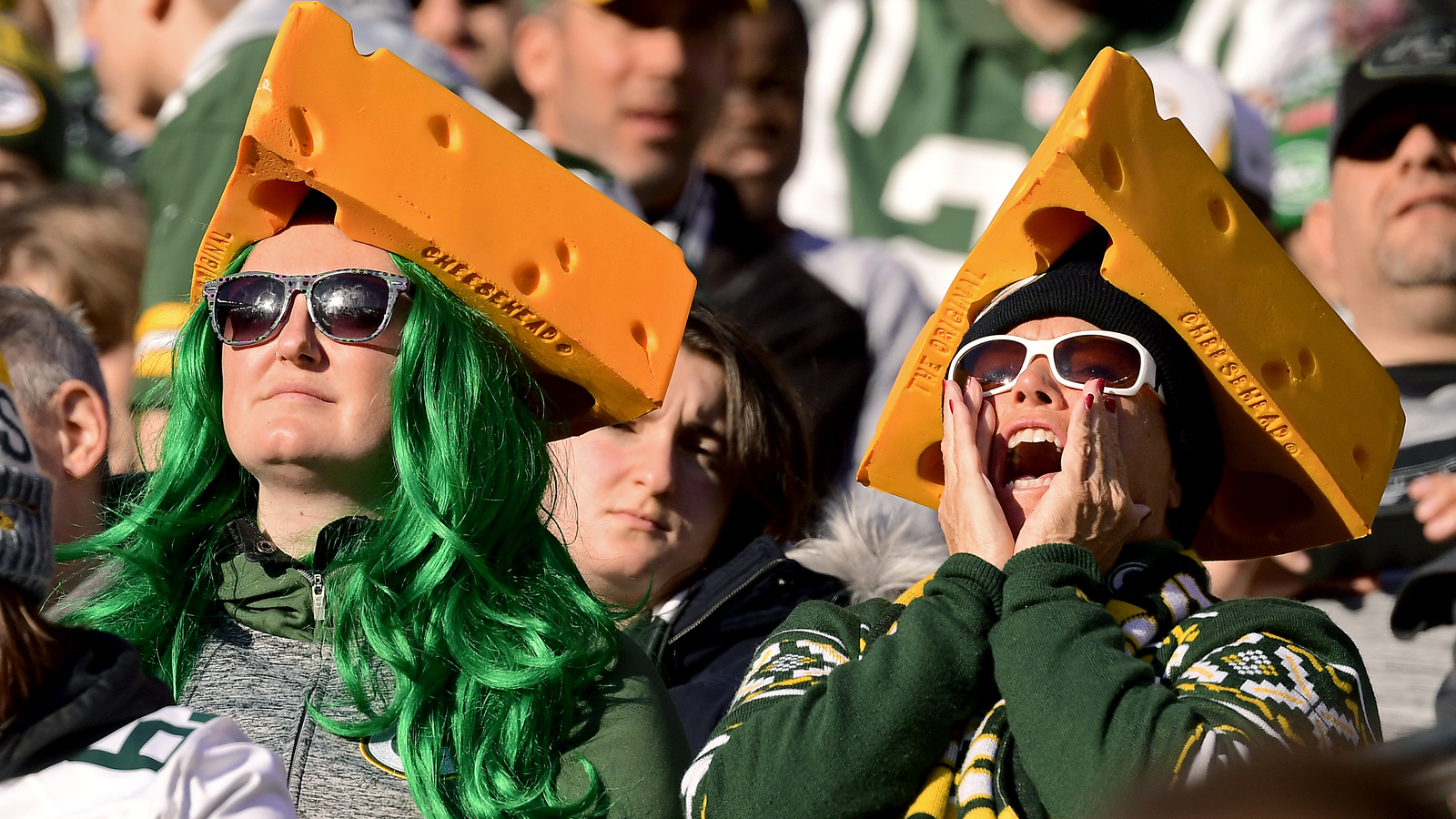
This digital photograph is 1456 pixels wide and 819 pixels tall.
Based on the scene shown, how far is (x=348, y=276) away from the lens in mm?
2545

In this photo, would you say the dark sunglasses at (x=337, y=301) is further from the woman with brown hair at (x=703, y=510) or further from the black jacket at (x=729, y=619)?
the black jacket at (x=729, y=619)

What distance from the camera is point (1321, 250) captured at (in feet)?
15.6

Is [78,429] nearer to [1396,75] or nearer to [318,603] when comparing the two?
[318,603]

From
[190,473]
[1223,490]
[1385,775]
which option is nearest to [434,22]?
[190,473]

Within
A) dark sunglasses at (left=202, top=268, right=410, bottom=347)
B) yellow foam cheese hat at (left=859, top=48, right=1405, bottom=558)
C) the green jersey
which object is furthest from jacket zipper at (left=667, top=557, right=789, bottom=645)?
the green jersey

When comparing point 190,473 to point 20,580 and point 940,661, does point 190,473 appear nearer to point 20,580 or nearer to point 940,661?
point 20,580

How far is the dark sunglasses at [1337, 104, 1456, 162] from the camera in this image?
424cm

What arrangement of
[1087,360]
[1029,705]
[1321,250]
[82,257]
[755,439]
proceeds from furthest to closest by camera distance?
[1321,250] < [82,257] < [755,439] < [1087,360] < [1029,705]

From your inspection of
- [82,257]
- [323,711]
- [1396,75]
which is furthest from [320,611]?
[1396,75]

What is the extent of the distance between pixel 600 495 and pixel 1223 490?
118 centimetres

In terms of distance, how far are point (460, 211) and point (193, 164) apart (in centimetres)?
198

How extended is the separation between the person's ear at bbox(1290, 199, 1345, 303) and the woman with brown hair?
1874 mm

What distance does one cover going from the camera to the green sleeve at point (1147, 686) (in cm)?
212

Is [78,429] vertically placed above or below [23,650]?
above
